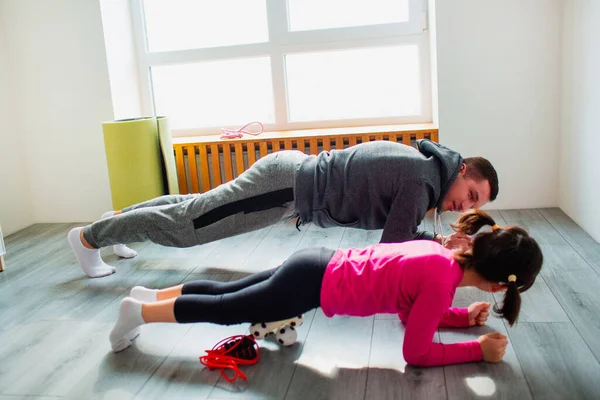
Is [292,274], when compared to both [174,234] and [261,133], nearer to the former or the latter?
[174,234]

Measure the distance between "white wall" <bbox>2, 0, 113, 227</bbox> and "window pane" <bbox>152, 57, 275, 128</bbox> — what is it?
532mm

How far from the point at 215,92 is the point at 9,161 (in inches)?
52.6

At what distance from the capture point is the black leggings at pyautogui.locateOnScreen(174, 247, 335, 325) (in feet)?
5.98

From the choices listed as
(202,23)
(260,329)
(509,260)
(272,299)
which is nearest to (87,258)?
(260,329)

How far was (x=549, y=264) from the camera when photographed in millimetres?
2643

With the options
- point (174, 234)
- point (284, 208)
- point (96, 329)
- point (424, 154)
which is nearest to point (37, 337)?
point (96, 329)

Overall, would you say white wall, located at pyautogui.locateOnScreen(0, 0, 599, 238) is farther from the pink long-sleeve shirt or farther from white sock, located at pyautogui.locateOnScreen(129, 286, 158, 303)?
white sock, located at pyautogui.locateOnScreen(129, 286, 158, 303)

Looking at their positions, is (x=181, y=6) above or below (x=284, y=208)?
above

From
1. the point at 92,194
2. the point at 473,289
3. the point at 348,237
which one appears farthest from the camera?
the point at 92,194

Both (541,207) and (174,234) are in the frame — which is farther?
(541,207)

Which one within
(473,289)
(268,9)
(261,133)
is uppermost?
(268,9)

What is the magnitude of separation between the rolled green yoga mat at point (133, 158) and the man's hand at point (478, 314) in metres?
2.02

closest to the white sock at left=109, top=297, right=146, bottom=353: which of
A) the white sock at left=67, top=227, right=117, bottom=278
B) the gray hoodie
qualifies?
the gray hoodie

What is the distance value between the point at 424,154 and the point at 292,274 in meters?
0.79
